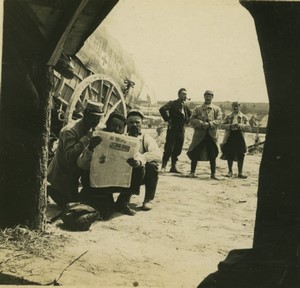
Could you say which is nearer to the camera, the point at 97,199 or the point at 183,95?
the point at 97,199

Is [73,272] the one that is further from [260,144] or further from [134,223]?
[260,144]

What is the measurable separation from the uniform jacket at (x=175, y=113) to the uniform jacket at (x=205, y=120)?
0.31 m

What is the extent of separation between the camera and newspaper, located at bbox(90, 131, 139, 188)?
371 cm

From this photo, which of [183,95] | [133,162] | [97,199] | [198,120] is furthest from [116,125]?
[183,95]

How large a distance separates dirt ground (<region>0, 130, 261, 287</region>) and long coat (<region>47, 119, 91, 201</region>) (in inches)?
9.3

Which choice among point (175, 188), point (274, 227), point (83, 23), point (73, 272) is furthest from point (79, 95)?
point (274, 227)

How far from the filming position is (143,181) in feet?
13.8

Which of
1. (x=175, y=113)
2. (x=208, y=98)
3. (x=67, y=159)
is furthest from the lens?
(x=175, y=113)

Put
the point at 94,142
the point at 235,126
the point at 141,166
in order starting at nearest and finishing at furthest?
the point at 94,142, the point at 141,166, the point at 235,126

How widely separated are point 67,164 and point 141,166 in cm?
62

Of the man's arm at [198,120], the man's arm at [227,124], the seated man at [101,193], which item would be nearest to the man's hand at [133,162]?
the seated man at [101,193]

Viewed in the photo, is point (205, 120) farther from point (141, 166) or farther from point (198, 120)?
point (141, 166)

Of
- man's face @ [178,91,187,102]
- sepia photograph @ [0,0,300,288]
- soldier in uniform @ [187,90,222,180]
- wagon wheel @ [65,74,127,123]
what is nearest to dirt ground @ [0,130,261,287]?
sepia photograph @ [0,0,300,288]

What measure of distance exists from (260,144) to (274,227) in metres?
10.3
